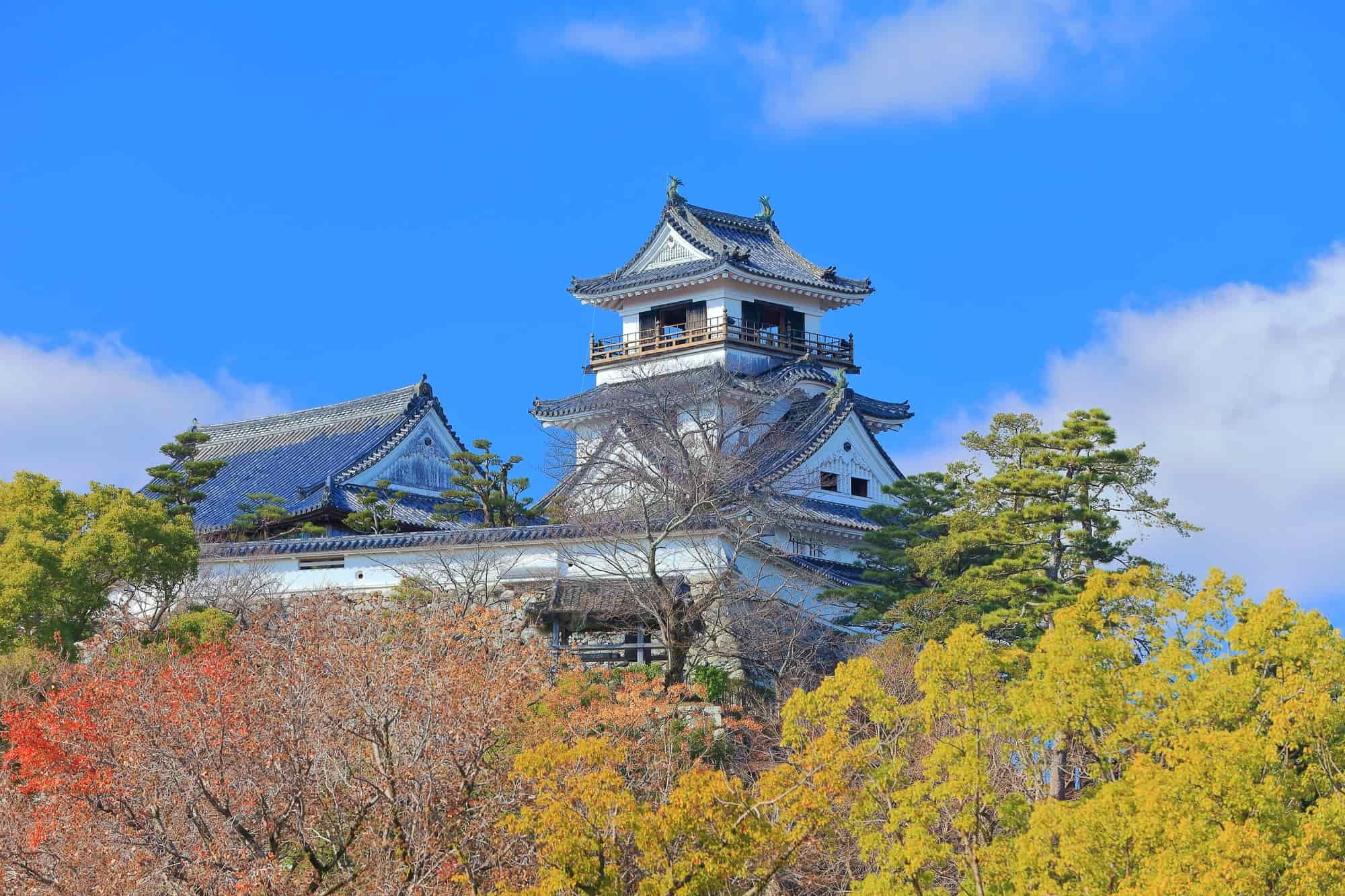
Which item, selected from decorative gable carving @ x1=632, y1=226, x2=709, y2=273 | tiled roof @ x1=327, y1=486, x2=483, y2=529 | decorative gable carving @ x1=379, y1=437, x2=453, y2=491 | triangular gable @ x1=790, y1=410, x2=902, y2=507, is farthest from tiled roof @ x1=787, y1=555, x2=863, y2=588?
decorative gable carving @ x1=379, y1=437, x2=453, y2=491

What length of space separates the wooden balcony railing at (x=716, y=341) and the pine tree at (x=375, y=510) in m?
5.85

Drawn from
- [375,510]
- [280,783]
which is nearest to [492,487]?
[375,510]

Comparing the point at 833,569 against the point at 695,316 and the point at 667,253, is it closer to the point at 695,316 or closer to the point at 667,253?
the point at 695,316

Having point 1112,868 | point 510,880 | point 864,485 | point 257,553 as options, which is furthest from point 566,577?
point 1112,868

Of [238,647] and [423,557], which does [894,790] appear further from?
[423,557]

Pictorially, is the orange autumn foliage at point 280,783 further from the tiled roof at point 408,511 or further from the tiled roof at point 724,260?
the tiled roof at point 724,260

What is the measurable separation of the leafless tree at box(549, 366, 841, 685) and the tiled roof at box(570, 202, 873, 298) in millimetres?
2745

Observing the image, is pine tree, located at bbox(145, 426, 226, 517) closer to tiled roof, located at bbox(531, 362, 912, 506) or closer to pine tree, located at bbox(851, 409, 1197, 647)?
tiled roof, located at bbox(531, 362, 912, 506)

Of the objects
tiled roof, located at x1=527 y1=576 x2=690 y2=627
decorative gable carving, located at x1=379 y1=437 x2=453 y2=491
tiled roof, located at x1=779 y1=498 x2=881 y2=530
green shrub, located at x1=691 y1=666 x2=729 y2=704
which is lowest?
green shrub, located at x1=691 y1=666 x2=729 y2=704

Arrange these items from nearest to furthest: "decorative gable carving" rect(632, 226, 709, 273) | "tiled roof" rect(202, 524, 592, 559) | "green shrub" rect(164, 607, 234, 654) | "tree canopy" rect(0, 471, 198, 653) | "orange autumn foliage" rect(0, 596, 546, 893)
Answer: "orange autumn foliage" rect(0, 596, 546, 893) < "tree canopy" rect(0, 471, 198, 653) < "green shrub" rect(164, 607, 234, 654) < "tiled roof" rect(202, 524, 592, 559) < "decorative gable carving" rect(632, 226, 709, 273)

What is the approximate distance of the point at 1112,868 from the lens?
43.9ft

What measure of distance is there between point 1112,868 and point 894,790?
2.12 metres

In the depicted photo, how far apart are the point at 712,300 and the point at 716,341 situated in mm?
1355

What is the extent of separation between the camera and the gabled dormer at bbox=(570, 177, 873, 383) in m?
37.4
